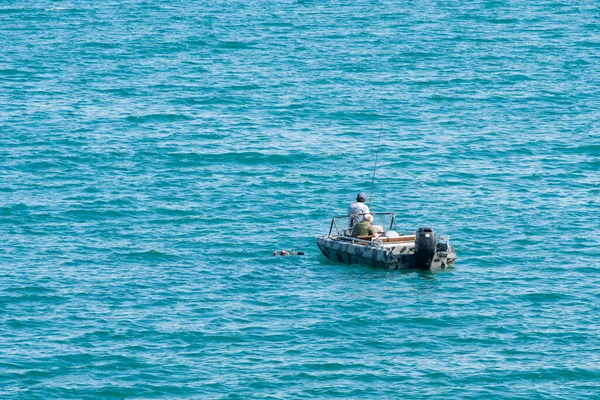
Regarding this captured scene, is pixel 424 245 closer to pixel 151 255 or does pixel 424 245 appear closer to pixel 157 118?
pixel 151 255

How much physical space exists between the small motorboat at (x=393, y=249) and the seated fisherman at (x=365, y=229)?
0.19 meters

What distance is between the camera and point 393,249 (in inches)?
2100

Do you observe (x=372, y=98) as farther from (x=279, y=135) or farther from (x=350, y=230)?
(x=350, y=230)

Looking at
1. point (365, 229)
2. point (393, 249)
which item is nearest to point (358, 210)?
point (365, 229)

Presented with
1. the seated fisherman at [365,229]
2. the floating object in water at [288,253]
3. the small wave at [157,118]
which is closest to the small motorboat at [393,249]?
the seated fisherman at [365,229]

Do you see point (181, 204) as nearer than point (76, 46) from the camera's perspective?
Yes

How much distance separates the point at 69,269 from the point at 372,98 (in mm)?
38273

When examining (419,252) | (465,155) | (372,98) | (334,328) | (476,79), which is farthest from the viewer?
(476,79)

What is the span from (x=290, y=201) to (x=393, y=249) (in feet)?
44.3

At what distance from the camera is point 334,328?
4772cm

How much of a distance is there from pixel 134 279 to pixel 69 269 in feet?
10.7

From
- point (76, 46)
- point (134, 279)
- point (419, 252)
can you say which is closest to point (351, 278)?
point (419, 252)

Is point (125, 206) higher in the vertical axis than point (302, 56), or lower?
lower

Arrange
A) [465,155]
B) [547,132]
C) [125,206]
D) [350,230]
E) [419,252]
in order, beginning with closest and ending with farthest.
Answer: [419,252], [350,230], [125,206], [465,155], [547,132]
